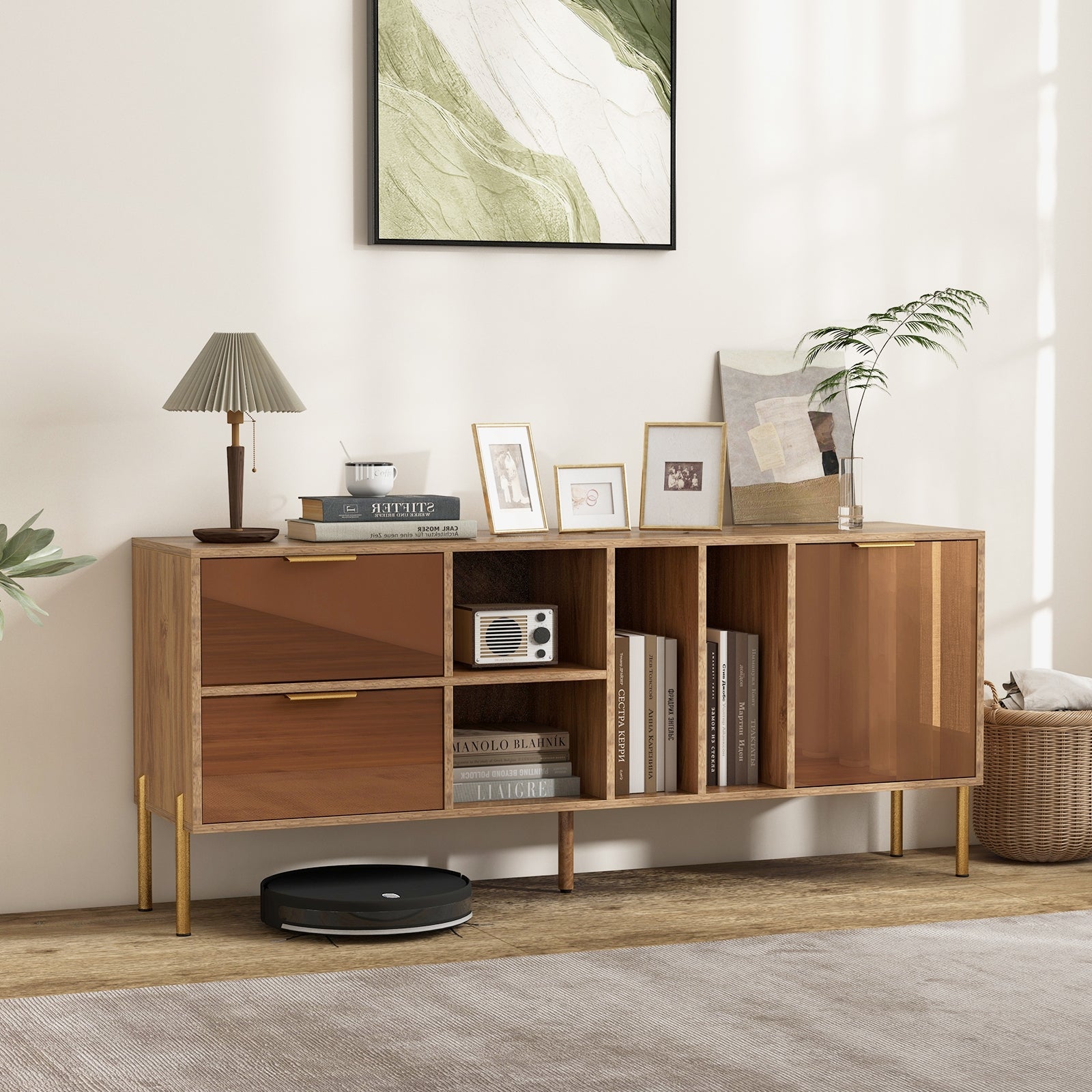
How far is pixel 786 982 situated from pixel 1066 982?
50cm

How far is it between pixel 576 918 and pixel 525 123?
5.77 feet

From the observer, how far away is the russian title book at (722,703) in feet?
11.6

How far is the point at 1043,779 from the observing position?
12.5 feet

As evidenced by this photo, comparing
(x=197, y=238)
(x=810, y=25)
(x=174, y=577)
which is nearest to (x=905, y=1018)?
(x=174, y=577)

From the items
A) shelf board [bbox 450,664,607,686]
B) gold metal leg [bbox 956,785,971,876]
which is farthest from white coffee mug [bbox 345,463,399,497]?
gold metal leg [bbox 956,785,971,876]

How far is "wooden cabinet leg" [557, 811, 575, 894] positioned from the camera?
355cm

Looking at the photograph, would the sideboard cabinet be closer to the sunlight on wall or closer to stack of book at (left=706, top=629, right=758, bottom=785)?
stack of book at (left=706, top=629, right=758, bottom=785)

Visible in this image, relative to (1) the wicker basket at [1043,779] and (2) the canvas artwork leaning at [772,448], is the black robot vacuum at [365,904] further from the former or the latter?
(1) the wicker basket at [1043,779]

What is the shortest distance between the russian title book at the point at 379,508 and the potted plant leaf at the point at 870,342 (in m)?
0.98

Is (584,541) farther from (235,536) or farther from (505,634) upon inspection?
(235,536)

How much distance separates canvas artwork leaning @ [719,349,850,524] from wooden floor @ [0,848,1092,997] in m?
0.86

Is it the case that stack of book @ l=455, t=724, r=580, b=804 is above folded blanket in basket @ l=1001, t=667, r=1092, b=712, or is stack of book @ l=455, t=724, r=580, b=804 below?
below

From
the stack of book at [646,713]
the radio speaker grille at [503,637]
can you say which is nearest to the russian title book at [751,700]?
the stack of book at [646,713]

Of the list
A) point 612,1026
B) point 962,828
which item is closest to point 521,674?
point 612,1026
